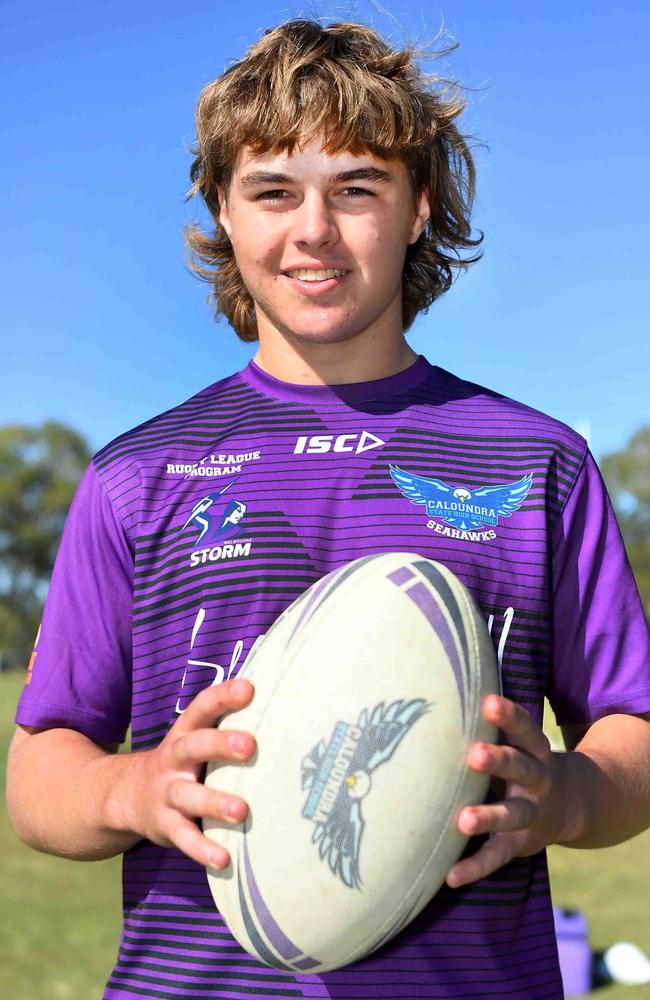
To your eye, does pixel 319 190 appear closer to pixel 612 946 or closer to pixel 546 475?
pixel 546 475

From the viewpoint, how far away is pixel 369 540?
7.77 ft

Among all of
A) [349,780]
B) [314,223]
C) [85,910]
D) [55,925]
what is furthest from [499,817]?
[85,910]

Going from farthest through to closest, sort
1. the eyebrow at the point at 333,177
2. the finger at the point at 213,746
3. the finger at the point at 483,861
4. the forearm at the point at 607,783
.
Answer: the eyebrow at the point at 333,177, the forearm at the point at 607,783, the finger at the point at 483,861, the finger at the point at 213,746

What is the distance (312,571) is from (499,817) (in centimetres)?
68

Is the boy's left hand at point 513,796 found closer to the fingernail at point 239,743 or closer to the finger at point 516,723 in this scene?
the finger at point 516,723

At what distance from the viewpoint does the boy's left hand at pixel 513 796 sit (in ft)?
6.17

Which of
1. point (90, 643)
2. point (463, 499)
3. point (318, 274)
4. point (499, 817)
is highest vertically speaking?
point (318, 274)

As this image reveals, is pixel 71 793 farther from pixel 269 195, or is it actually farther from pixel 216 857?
pixel 269 195

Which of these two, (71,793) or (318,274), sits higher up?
(318,274)

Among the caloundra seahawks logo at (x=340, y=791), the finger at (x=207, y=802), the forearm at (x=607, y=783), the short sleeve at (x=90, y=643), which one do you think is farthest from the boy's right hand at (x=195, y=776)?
the forearm at (x=607, y=783)

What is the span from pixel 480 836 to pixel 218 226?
2109 mm

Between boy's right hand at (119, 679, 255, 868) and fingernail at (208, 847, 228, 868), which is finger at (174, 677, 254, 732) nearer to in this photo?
boy's right hand at (119, 679, 255, 868)

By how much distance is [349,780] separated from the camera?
193 centimetres

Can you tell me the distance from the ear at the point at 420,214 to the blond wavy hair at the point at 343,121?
3cm
